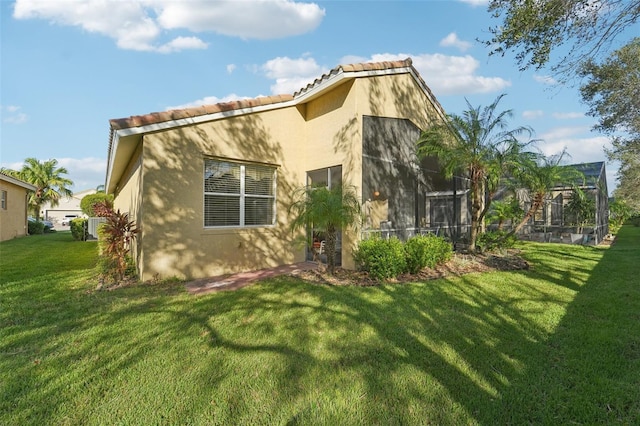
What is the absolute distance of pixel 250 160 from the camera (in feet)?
28.7

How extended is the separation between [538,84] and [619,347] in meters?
5.96

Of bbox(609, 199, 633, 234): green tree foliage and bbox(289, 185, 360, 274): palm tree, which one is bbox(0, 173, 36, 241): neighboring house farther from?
bbox(609, 199, 633, 234): green tree foliage

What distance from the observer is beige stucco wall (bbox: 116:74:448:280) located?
24.1 feet

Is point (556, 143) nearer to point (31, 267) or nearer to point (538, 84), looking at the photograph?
point (538, 84)

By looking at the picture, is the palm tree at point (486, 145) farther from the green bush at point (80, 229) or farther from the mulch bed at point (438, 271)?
the green bush at point (80, 229)

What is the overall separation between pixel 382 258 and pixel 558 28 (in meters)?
5.95

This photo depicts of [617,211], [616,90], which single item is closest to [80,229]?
[616,90]

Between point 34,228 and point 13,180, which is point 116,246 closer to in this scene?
point 13,180

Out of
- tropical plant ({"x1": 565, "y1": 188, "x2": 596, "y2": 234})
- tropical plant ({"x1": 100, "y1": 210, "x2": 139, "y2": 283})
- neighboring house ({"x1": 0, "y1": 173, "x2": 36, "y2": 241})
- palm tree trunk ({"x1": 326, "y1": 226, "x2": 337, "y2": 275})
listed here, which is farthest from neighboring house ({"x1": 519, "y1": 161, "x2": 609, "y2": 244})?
neighboring house ({"x1": 0, "y1": 173, "x2": 36, "y2": 241})

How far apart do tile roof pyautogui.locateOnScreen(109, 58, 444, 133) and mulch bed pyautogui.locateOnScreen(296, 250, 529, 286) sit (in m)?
4.98

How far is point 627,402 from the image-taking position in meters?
2.84

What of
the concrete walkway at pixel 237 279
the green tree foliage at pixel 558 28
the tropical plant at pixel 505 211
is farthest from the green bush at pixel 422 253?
the tropical plant at pixel 505 211

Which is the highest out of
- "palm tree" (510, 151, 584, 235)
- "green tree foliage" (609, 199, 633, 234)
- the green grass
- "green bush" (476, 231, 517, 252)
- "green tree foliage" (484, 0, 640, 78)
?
"green tree foliage" (484, 0, 640, 78)

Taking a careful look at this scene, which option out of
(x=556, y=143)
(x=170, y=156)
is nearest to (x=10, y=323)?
(x=170, y=156)
